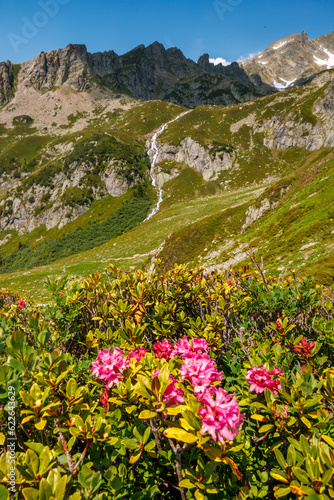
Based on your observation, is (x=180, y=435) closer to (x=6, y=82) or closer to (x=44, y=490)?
(x=44, y=490)

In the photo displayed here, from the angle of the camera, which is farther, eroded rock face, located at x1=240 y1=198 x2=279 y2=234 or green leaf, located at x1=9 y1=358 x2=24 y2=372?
eroded rock face, located at x1=240 y1=198 x2=279 y2=234

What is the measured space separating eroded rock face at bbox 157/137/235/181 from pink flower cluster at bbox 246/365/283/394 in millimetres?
78965

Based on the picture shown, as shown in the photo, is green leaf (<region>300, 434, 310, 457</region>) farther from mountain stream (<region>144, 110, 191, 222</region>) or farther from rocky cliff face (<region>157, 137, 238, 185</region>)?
rocky cliff face (<region>157, 137, 238, 185</region>)

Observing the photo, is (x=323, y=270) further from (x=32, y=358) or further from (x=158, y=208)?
(x=158, y=208)

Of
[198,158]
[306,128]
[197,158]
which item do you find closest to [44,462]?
[198,158]

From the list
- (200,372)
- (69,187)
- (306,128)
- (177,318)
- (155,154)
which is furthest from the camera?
(155,154)

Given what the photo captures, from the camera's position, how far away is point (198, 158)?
81688 mm

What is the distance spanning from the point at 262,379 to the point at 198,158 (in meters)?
87.4

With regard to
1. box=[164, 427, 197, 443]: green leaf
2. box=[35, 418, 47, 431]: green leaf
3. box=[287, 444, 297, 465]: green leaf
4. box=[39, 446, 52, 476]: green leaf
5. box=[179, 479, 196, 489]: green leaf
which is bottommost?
box=[287, 444, 297, 465]: green leaf

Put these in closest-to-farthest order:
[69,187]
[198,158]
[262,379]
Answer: [262,379] < [198,158] < [69,187]

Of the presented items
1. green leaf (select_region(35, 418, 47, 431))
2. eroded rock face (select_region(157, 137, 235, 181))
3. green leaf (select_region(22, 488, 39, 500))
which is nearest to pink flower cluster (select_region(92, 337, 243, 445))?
green leaf (select_region(35, 418, 47, 431))

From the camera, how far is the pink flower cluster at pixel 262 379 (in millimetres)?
1867

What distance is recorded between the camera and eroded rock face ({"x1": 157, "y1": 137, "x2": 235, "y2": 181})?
254 ft

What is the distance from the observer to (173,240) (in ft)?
84.2
